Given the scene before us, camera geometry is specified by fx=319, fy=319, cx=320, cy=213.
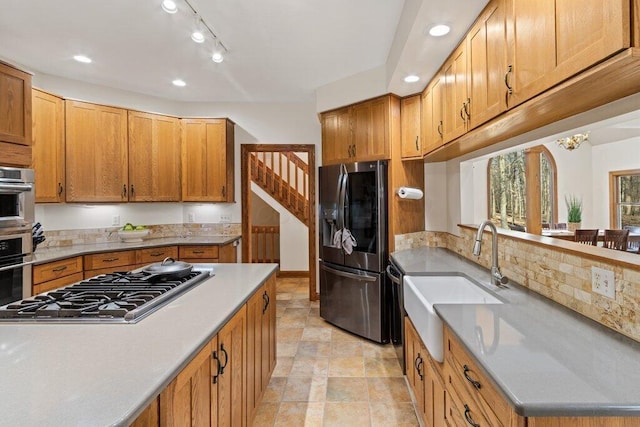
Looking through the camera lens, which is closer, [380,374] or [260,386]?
[260,386]

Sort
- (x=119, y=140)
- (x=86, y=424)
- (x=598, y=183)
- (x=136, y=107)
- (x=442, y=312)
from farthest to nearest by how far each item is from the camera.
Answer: (x=598, y=183), (x=136, y=107), (x=119, y=140), (x=442, y=312), (x=86, y=424)

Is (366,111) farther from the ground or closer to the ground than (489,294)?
farther from the ground

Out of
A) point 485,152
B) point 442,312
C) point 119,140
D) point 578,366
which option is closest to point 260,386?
point 442,312

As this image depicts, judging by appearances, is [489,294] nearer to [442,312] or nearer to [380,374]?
[442,312]

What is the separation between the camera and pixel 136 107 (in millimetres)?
4012

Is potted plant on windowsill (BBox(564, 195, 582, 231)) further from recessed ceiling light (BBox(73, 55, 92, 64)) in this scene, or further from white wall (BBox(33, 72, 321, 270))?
Answer: recessed ceiling light (BBox(73, 55, 92, 64))

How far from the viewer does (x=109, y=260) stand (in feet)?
10.7

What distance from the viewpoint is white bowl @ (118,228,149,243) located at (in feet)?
12.2

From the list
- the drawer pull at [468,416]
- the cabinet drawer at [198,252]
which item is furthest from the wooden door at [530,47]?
the cabinet drawer at [198,252]

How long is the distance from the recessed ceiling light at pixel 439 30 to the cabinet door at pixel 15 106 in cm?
309

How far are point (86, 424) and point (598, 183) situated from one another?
619 cm

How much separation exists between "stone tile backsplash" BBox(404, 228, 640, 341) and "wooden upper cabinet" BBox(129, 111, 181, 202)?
3551 millimetres

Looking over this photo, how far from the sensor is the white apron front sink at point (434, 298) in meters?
1.43

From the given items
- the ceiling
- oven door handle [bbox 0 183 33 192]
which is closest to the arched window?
the ceiling
